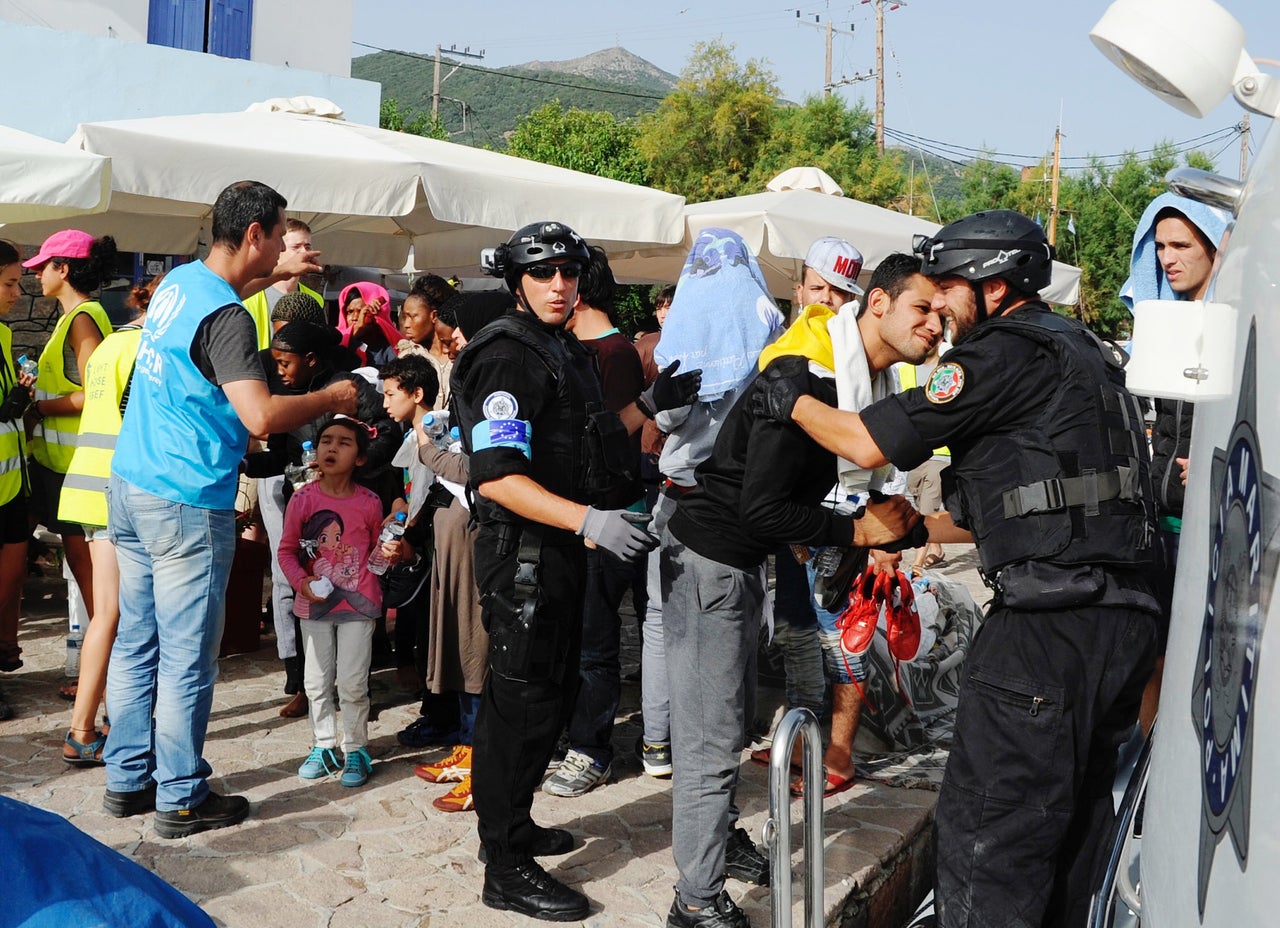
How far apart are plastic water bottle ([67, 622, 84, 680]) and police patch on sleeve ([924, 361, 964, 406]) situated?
4597mm

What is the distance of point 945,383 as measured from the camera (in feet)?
9.53

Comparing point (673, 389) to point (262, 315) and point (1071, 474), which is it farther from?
point (262, 315)

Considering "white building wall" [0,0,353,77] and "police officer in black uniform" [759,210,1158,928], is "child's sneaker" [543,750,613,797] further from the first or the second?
"white building wall" [0,0,353,77]

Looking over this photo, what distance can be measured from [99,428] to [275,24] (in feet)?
47.4

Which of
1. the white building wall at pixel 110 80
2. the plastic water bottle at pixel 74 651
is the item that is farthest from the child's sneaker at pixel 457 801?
the white building wall at pixel 110 80

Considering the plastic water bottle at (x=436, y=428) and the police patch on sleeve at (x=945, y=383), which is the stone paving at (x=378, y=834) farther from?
the police patch on sleeve at (x=945, y=383)

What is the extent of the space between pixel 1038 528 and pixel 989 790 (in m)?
0.62

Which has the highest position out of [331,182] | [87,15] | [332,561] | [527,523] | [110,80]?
[87,15]

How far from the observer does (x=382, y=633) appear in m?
6.40

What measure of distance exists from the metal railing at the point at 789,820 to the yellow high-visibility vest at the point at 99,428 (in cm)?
327

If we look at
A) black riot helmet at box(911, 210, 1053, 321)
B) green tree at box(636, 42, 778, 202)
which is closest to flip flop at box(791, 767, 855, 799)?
black riot helmet at box(911, 210, 1053, 321)

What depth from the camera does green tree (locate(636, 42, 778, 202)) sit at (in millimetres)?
36281

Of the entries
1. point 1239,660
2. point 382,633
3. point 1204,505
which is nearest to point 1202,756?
point 1239,660

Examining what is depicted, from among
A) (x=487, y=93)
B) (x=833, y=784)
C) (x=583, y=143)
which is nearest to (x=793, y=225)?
(x=833, y=784)
